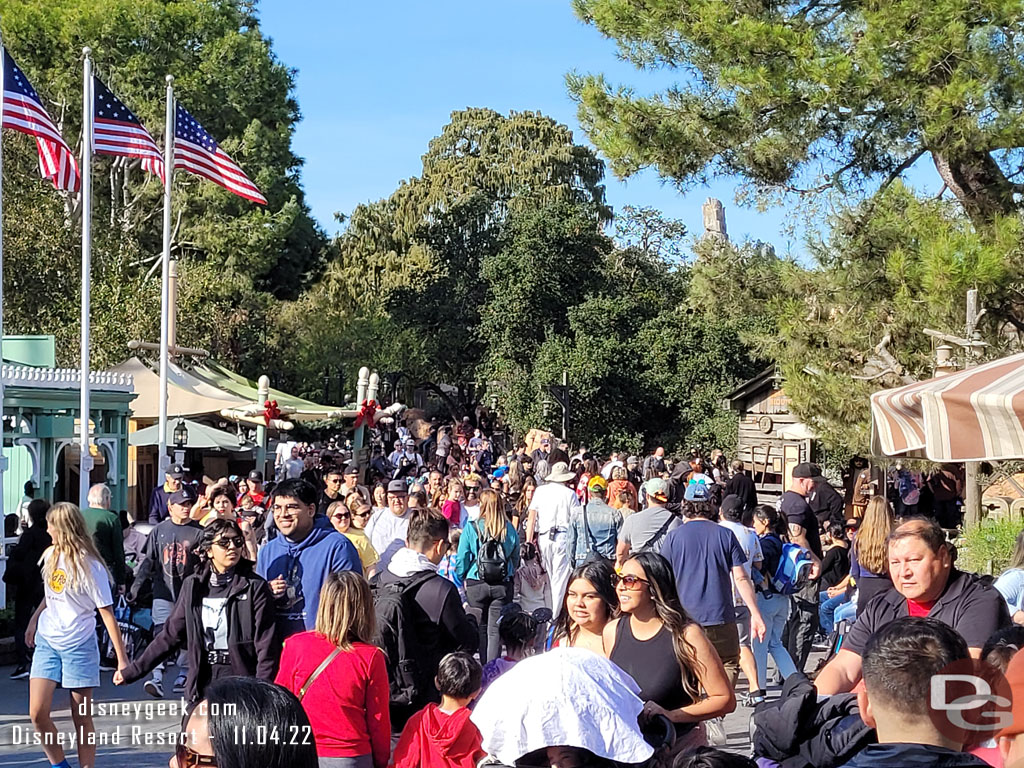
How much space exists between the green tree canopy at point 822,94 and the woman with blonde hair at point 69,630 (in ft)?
34.7

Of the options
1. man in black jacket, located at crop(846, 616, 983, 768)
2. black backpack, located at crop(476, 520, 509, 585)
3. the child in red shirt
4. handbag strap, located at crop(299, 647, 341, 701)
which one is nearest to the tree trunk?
black backpack, located at crop(476, 520, 509, 585)

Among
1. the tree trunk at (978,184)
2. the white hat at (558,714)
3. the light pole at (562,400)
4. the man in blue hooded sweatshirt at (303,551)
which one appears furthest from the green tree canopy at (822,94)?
the light pole at (562,400)

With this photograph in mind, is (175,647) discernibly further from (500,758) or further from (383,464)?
(383,464)

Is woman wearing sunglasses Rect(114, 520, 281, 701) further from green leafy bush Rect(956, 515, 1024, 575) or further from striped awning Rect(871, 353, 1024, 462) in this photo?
green leafy bush Rect(956, 515, 1024, 575)

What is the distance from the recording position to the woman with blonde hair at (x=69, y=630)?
22.4ft

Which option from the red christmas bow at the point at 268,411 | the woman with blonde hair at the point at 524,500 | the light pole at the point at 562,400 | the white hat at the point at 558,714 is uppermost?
the light pole at the point at 562,400

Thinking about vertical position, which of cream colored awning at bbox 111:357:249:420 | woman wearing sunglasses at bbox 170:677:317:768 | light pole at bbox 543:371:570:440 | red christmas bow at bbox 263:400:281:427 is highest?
light pole at bbox 543:371:570:440

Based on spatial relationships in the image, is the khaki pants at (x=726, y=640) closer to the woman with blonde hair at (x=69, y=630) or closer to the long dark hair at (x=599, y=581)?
the long dark hair at (x=599, y=581)

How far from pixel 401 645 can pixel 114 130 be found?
12.3m

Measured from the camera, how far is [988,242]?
14336mm

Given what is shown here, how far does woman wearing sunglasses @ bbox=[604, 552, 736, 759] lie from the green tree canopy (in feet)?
36.6

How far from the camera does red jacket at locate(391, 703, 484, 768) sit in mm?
4836

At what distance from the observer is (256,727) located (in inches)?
108

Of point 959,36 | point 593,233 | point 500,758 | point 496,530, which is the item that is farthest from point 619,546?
point 593,233
